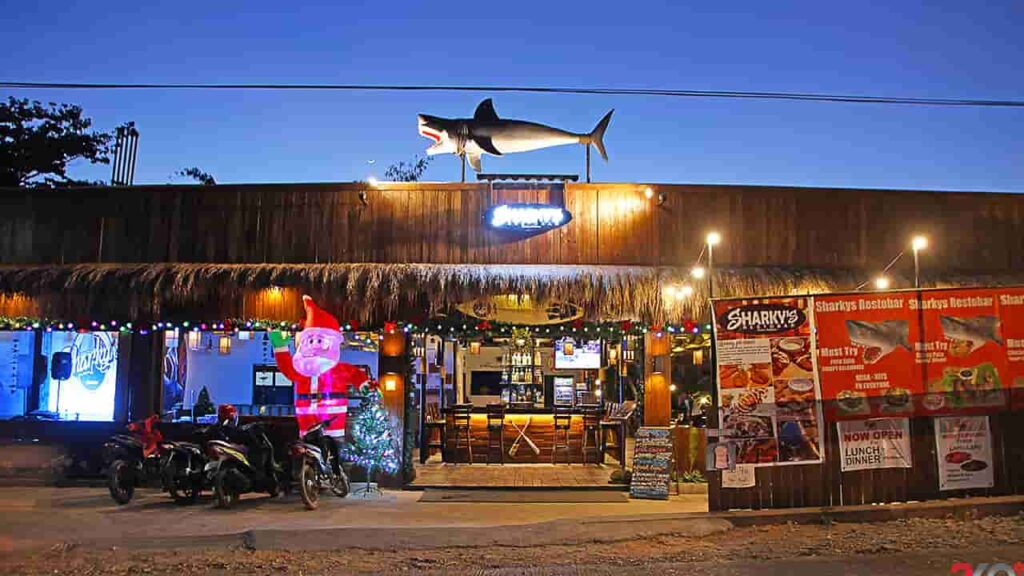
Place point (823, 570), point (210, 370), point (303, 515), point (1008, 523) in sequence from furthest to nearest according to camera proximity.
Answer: point (210, 370) < point (303, 515) < point (1008, 523) < point (823, 570)

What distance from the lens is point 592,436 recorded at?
50.3 ft

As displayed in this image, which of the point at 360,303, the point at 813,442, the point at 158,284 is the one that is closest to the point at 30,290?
the point at 158,284

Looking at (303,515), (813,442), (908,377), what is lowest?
(303,515)

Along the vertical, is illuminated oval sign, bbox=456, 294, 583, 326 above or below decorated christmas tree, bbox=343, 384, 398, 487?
above

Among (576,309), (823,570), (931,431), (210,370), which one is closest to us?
(823,570)

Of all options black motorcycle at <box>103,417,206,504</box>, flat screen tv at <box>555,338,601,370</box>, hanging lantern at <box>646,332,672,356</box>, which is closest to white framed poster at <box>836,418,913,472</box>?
hanging lantern at <box>646,332,672,356</box>

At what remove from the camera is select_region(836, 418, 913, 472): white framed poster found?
9.20m

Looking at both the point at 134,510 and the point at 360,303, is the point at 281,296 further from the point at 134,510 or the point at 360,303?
the point at 134,510

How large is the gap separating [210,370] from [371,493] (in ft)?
16.3

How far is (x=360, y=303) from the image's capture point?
11703mm

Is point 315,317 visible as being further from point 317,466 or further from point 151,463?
point 151,463

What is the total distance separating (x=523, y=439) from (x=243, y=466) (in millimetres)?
6134

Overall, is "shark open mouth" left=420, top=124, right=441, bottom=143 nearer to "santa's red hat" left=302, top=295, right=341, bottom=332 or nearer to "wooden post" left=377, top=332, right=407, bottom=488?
"wooden post" left=377, top=332, right=407, bottom=488

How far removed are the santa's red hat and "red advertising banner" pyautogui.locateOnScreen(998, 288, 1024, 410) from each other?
841cm
